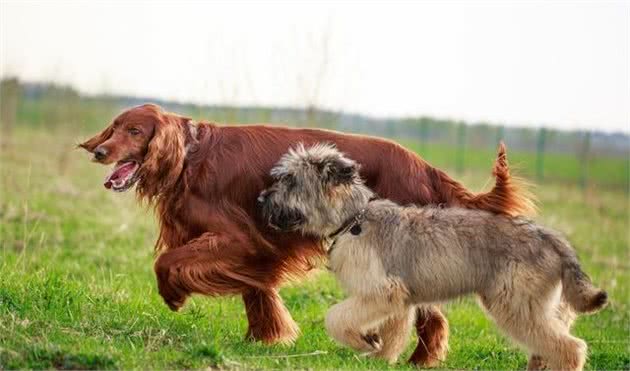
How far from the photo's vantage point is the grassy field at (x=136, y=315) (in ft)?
23.6

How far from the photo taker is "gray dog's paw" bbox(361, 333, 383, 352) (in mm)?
7859

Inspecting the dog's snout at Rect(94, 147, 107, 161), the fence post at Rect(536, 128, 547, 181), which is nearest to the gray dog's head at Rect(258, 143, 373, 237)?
the dog's snout at Rect(94, 147, 107, 161)

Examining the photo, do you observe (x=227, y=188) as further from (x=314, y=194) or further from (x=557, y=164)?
(x=557, y=164)

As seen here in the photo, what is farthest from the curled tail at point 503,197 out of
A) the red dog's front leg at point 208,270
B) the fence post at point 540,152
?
the fence post at point 540,152

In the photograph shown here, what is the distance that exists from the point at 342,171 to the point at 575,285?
6.94ft

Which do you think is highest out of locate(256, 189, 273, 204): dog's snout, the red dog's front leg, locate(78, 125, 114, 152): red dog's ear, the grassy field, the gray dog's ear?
locate(78, 125, 114, 152): red dog's ear

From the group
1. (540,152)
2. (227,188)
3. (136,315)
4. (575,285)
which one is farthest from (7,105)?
(575,285)

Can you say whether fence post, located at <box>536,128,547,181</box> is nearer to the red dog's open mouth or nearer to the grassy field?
the grassy field

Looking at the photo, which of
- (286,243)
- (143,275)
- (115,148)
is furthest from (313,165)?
(143,275)

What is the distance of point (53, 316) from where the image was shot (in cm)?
807

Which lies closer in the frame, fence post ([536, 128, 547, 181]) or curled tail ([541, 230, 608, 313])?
curled tail ([541, 230, 608, 313])

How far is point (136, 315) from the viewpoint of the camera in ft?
27.9

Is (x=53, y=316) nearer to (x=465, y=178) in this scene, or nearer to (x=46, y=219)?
(x=46, y=219)

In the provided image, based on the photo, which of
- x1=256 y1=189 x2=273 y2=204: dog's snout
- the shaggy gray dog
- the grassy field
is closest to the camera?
the grassy field
